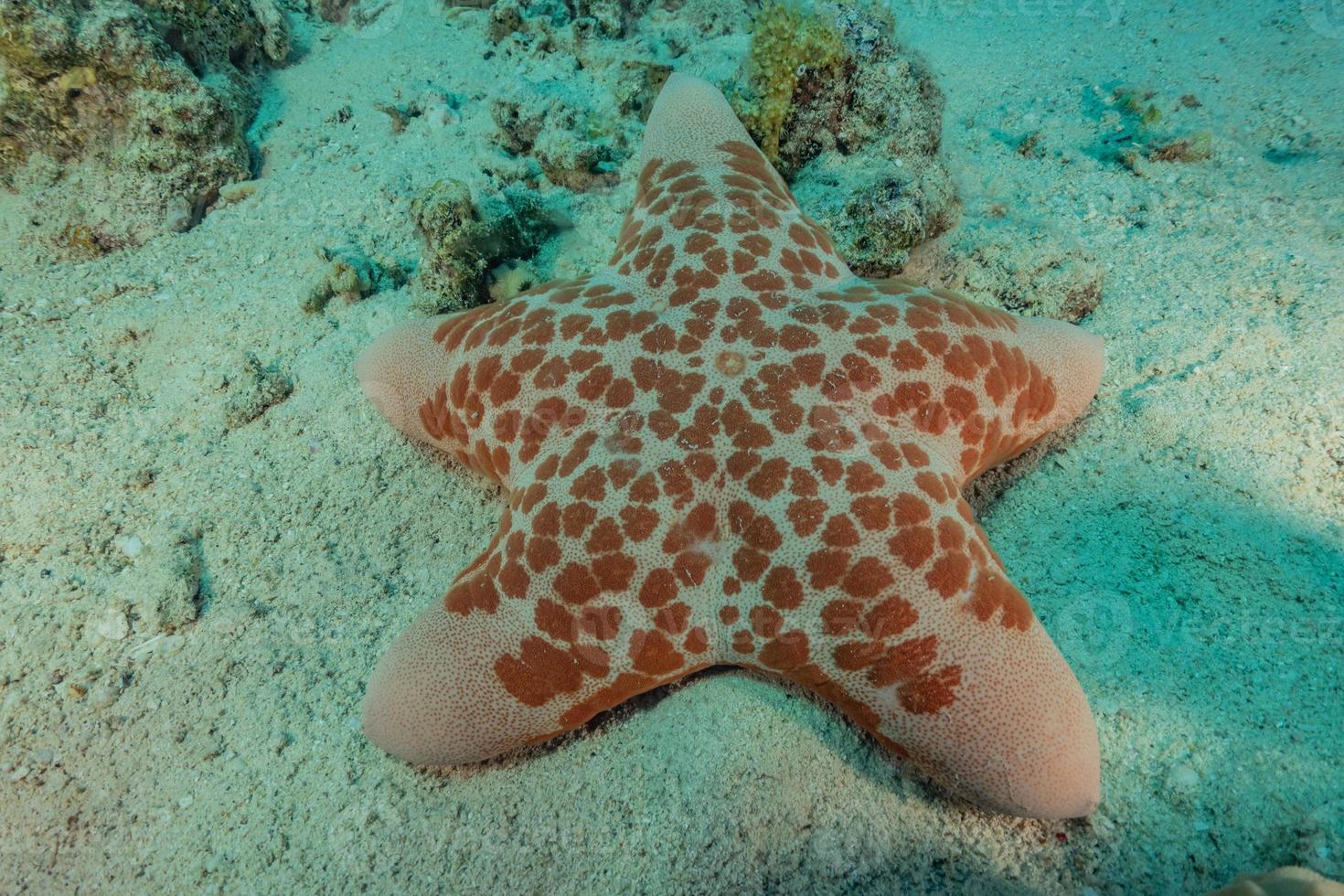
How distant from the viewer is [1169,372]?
3.78 meters

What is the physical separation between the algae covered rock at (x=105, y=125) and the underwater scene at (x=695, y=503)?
3 cm

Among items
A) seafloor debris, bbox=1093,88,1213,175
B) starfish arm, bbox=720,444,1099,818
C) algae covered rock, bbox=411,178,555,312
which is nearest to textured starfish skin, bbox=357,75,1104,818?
starfish arm, bbox=720,444,1099,818

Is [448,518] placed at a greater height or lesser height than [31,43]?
lesser

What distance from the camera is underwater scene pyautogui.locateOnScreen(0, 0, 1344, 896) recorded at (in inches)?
103

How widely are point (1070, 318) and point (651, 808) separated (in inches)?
152

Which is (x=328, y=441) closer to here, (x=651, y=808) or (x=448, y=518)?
(x=448, y=518)

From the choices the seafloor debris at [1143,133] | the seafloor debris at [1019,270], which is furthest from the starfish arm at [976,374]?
the seafloor debris at [1143,133]

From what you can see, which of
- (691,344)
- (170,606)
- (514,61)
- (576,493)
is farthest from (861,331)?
(514,61)

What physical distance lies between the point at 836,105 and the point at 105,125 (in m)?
5.93

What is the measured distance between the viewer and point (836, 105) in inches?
200

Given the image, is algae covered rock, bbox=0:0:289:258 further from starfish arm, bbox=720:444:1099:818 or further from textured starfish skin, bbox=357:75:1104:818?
starfish arm, bbox=720:444:1099:818

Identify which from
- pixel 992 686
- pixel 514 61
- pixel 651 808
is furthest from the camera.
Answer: pixel 514 61

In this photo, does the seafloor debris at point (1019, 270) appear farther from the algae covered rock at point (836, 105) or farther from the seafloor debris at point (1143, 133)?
the seafloor debris at point (1143, 133)

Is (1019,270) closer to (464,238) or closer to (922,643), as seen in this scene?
(922,643)
